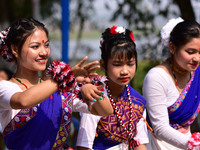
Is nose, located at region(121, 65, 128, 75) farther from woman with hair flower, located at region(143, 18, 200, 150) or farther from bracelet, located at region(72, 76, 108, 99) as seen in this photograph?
woman with hair flower, located at region(143, 18, 200, 150)

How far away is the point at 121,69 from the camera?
2744 mm

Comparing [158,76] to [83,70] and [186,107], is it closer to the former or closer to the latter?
[186,107]

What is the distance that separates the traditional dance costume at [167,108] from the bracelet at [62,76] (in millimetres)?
989

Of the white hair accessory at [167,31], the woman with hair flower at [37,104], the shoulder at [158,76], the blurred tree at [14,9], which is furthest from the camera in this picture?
the blurred tree at [14,9]

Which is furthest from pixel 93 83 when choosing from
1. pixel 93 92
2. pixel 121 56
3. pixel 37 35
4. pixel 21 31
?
pixel 21 31

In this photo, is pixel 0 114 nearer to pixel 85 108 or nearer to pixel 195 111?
pixel 85 108

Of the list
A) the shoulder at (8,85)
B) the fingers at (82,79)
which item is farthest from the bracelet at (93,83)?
the shoulder at (8,85)

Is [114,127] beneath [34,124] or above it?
beneath

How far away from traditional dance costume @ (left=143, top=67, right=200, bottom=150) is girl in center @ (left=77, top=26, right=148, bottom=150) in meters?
0.15

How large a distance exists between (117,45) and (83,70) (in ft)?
1.47

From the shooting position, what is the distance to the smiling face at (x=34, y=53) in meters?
2.59

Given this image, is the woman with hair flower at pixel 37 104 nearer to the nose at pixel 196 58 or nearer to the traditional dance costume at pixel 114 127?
the traditional dance costume at pixel 114 127

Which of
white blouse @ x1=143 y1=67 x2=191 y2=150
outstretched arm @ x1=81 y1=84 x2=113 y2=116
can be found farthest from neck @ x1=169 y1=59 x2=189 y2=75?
outstretched arm @ x1=81 y1=84 x2=113 y2=116

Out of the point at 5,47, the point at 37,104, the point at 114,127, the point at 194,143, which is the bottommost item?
the point at 194,143
